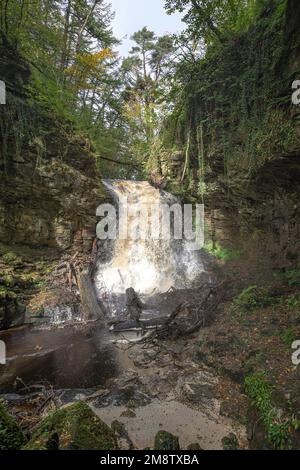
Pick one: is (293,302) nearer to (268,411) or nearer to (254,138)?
(268,411)

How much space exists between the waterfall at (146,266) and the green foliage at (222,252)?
52 cm

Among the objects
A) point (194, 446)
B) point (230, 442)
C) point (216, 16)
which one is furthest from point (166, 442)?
point (216, 16)

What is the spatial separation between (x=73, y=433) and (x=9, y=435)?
2.26ft

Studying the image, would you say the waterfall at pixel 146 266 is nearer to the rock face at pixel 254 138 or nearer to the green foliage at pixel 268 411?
the rock face at pixel 254 138

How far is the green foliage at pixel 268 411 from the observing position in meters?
2.98

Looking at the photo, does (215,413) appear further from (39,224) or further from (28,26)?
(28,26)

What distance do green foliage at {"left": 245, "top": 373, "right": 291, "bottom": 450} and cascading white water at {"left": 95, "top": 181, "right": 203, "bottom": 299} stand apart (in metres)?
5.69

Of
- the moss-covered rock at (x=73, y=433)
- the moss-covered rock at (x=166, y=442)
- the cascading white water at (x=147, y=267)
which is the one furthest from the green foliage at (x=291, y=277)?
the moss-covered rock at (x=73, y=433)

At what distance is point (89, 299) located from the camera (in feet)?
28.2

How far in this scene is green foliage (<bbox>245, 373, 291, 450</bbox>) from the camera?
9.77ft

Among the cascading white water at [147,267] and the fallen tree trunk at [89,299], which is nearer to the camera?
the fallen tree trunk at [89,299]

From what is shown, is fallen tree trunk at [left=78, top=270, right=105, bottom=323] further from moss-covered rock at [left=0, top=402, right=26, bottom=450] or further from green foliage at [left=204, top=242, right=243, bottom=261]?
green foliage at [left=204, top=242, right=243, bottom=261]

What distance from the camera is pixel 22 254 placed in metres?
9.33

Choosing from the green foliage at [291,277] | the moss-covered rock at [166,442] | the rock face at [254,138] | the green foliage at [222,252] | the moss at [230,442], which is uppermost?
the rock face at [254,138]
